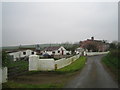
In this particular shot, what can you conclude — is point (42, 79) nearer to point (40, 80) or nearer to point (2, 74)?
point (40, 80)

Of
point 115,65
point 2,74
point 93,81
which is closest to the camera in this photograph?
point 2,74

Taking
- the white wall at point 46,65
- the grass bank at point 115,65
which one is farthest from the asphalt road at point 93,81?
the white wall at point 46,65

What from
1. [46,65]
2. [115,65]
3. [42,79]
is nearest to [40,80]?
[42,79]

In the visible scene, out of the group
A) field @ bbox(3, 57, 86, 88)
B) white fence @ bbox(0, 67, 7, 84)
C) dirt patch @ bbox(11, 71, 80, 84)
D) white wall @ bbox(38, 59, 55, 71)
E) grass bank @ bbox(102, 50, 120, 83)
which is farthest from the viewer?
white wall @ bbox(38, 59, 55, 71)

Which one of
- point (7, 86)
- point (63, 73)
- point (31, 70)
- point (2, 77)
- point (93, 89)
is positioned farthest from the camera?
point (31, 70)

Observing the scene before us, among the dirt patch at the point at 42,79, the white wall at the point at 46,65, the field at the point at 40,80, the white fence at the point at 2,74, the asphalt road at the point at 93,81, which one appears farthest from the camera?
the white wall at the point at 46,65

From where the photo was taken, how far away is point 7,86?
11891mm

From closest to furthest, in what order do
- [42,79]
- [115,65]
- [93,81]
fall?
[93,81] < [42,79] < [115,65]

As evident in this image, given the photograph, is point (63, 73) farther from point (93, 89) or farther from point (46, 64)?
point (93, 89)

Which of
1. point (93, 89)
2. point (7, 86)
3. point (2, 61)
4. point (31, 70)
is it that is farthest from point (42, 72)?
point (93, 89)

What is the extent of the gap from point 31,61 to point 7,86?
8680 millimetres

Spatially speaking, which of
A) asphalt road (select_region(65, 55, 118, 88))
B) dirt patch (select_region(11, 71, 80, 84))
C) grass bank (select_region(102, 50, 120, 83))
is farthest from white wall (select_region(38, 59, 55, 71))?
grass bank (select_region(102, 50, 120, 83))

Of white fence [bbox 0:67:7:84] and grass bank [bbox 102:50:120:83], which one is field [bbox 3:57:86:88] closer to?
white fence [bbox 0:67:7:84]

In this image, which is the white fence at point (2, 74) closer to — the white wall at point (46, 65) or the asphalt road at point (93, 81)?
the asphalt road at point (93, 81)
